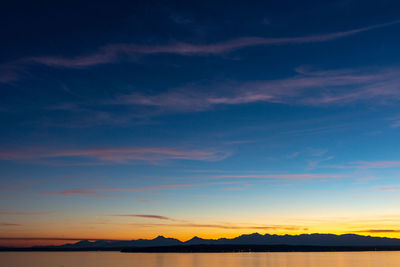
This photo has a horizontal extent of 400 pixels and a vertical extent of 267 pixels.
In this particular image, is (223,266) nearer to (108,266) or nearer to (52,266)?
(108,266)

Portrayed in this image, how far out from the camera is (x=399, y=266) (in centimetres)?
18400

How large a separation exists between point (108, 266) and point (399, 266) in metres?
134

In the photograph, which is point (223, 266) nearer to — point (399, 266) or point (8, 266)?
point (399, 266)

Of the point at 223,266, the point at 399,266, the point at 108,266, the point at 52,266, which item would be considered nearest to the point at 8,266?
the point at 52,266

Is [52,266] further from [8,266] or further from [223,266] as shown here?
[223,266]

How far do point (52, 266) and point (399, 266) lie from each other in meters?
161

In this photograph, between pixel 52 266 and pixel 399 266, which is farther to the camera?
pixel 52 266

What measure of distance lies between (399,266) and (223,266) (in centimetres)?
7947

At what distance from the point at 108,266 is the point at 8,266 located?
159ft

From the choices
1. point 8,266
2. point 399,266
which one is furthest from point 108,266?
point 399,266

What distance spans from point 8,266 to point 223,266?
4084 inches

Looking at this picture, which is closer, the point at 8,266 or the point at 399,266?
the point at 399,266

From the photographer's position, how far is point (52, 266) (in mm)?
199500

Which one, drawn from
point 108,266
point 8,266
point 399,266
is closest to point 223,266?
point 108,266
